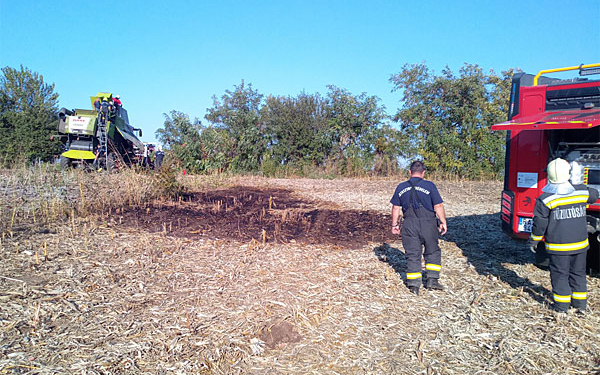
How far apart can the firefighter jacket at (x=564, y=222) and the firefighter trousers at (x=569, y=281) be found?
10cm

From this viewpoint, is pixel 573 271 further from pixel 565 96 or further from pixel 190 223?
pixel 190 223

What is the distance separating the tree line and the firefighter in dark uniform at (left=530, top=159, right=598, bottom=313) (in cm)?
1457

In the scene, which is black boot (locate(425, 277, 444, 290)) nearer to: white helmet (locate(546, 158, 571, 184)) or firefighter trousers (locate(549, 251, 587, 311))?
firefighter trousers (locate(549, 251, 587, 311))

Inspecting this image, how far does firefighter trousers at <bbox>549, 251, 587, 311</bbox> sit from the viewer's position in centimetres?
442

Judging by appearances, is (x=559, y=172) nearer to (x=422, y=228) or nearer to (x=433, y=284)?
(x=422, y=228)

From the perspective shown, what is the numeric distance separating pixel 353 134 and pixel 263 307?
1733 centimetres

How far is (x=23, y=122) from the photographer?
23.4m

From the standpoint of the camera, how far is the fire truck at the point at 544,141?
204 inches

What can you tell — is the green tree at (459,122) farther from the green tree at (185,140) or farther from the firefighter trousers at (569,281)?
the firefighter trousers at (569,281)

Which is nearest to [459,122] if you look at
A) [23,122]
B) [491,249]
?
[491,249]

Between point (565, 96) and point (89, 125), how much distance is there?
48.5 ft

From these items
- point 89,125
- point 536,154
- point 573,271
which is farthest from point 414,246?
point 89,125

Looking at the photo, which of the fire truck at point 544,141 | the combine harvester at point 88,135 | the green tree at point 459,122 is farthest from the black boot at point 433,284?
the green tree at point 459,122

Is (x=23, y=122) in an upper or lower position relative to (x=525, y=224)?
upper
